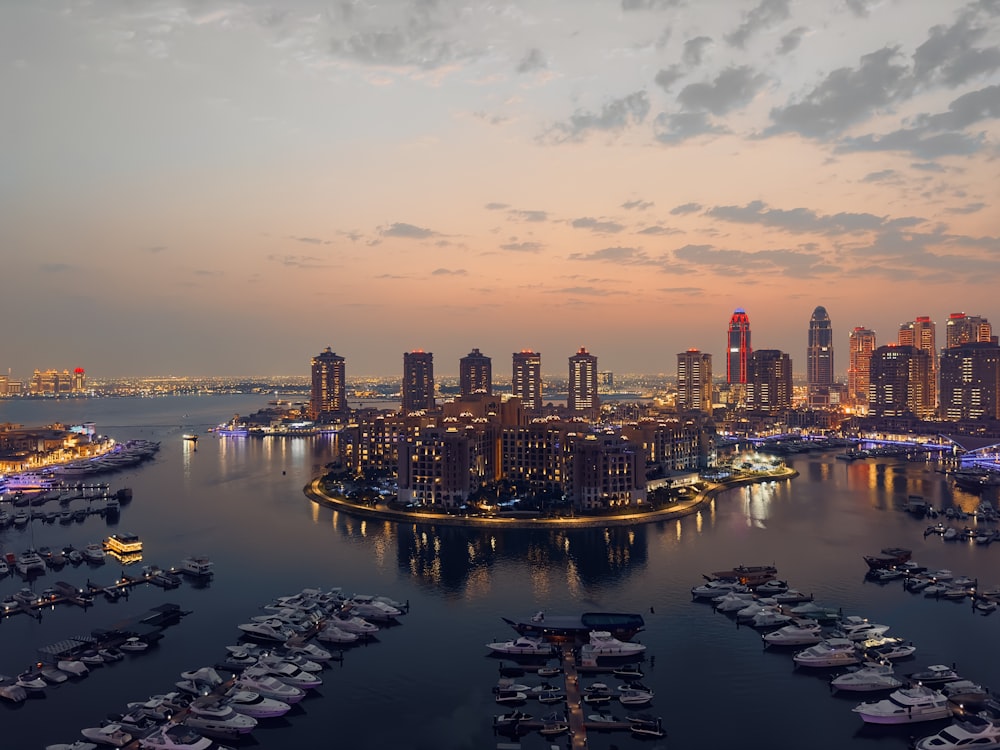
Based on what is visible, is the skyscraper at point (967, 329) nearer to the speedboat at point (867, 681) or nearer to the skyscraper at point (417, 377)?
the skyscraper at point (417, 377)

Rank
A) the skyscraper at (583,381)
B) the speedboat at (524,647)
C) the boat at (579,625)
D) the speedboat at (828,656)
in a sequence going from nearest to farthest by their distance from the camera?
1. the speedboat at (828,656)
2. the speedboat at (524,647)
3. the boat at (579,625)
4. the skyscraper at (583,381)

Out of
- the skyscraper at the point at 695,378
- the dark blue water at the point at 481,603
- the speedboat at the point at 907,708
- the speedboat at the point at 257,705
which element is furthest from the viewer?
the skyscraper at the point at 695,378

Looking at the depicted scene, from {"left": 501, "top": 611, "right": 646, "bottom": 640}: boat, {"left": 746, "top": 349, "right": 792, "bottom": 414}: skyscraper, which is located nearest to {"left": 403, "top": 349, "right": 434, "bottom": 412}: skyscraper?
{"left": 746, "top": 349, "right": 792, "bottom": 414}: skyscraper

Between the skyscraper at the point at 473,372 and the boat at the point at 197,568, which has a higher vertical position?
the skyscraper at the point at 473,372

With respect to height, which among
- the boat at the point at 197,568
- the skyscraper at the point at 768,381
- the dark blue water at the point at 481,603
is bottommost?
the dark blue water at the point at 481,603

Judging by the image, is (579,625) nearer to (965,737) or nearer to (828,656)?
(828,656)

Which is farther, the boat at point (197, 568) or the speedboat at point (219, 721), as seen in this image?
the boat at point (197, 568)

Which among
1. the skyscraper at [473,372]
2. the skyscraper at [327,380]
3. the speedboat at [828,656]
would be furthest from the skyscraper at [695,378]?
the speedboat at [828,656]
